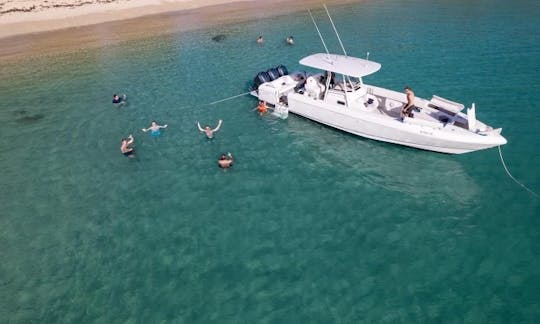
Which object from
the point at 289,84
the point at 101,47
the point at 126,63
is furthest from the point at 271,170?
the point at 101,47

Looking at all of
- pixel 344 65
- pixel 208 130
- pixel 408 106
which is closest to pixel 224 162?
pixel 208 130

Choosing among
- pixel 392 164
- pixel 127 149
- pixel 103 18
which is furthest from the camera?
pixel 103 18

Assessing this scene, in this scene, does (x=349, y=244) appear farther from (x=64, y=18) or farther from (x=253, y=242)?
(x=64, y=18)

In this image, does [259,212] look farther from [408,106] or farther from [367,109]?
[408,106]

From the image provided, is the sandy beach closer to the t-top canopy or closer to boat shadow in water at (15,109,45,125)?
Result: boat shadow in water at (15,109,45,125)

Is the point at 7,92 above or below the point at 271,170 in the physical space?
above

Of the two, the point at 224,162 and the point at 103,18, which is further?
the point at 103,18
